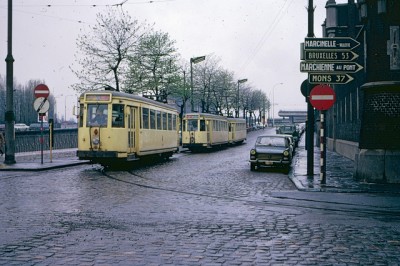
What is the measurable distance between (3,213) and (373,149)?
1015cm

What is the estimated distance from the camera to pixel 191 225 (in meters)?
8.62

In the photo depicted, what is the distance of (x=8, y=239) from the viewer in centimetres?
738

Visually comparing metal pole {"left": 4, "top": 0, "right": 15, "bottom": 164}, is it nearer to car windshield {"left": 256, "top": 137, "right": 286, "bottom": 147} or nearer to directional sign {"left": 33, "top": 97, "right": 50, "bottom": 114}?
directional sign {"left": 33, "top": 97, "right": 50, "bottom": 114}

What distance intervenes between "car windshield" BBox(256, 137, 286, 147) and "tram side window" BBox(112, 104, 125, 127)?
5712 millimetres

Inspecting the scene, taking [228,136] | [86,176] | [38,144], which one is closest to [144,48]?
[228,136]

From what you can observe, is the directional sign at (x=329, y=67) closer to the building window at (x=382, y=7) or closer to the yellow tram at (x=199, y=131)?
the building window at (x=382, y=7)

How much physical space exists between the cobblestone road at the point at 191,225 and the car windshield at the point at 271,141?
6977 mm

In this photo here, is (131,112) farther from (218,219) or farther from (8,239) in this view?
(8,239)

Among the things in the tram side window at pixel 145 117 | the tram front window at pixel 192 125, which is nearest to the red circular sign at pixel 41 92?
the tram side window at pixel 145 117

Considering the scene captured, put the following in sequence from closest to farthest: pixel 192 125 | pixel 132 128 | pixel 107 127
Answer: pixel 107 127 → pixel 132 128 → pixel 192 125

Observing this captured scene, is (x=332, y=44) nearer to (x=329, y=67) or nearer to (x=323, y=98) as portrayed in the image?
(x=329, y=67)

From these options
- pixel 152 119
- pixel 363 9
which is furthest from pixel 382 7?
pixel 152 119

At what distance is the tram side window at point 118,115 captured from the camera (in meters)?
20.4

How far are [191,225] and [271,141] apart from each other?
14.0 metres
